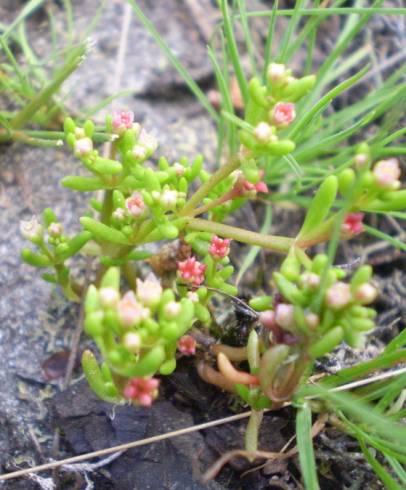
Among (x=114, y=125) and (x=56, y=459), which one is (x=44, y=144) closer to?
(x=114, y=125)

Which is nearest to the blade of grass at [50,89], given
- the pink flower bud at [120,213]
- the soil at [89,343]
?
the soil at [89,343]

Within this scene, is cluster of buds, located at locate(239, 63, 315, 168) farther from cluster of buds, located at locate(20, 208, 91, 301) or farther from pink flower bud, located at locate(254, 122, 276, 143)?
cluster of buds, located at locate(20, 208, 91, 301)

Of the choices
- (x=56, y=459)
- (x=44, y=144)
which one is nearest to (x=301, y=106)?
(x=44, y=144)

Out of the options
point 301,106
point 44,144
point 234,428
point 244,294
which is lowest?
point 234,428

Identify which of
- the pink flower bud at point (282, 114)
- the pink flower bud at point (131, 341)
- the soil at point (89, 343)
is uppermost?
the pink flower bud at point (282, 114)

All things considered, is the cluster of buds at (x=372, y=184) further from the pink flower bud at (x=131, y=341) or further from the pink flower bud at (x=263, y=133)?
the pink flower bud at (x=131, y=341)

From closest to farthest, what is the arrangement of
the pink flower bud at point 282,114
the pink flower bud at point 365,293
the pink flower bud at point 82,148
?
the pink flower bud at point 365,293 → the pink flower bud at point 282,114 → the pink flower bud at point 82,148
